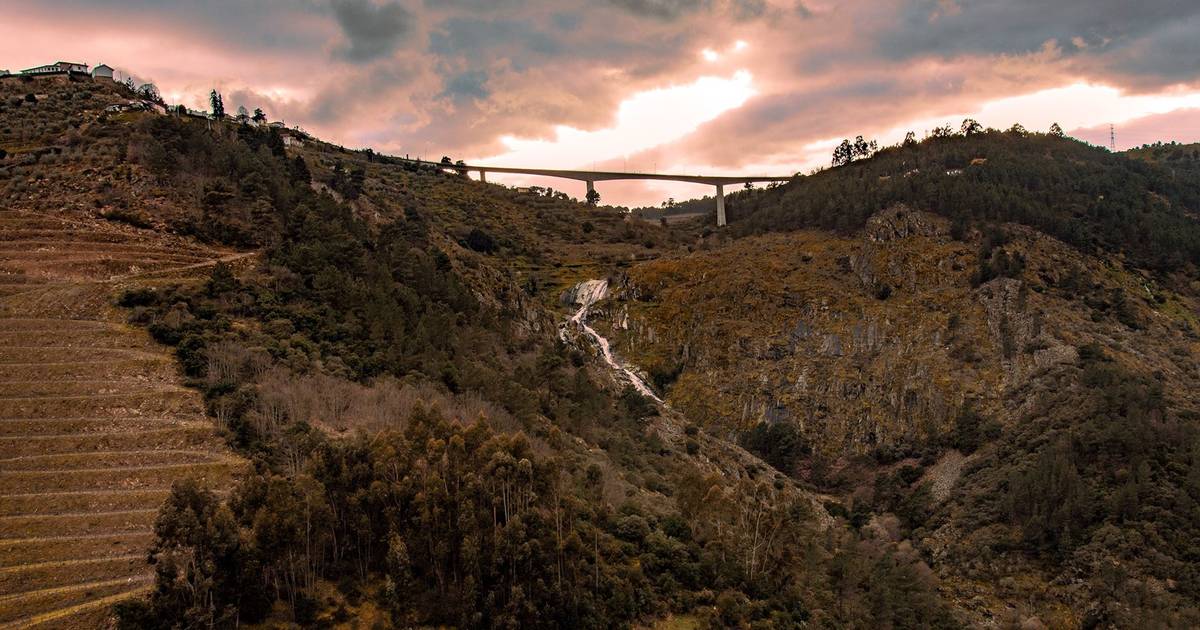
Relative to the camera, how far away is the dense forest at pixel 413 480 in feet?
109

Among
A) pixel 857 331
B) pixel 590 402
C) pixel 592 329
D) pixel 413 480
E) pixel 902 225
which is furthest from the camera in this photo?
pixel 592 329

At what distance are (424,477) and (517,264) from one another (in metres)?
100

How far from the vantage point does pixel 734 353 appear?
104688mm

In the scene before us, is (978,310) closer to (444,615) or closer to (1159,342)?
(1159,342)

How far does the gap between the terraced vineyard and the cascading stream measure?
2275 inches

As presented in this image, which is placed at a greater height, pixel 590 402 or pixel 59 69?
pixel 59 69

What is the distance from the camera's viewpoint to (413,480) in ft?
120

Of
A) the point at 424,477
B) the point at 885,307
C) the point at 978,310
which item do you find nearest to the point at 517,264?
the point at 885,307

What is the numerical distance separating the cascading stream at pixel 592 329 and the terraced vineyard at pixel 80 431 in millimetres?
57791

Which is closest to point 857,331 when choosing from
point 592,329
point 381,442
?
point 592,329

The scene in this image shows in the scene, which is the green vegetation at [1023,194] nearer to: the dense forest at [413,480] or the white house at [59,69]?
the dense forest at [413,480]

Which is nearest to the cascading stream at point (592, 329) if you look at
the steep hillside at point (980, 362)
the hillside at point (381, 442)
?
the steep hillside at point (980, 362)

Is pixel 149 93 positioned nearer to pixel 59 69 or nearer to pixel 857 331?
pixel 59 69

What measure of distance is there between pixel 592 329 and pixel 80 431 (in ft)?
272
